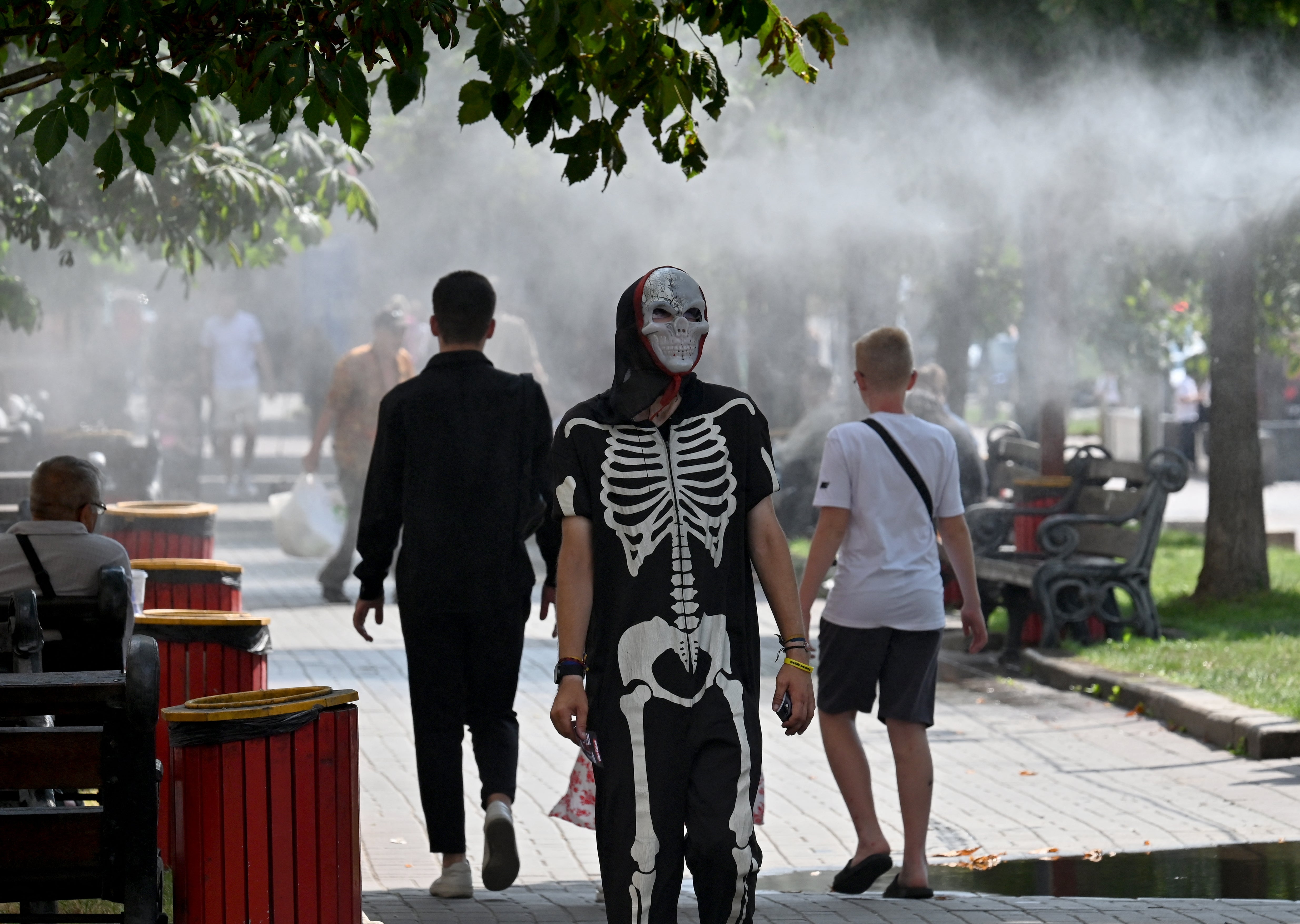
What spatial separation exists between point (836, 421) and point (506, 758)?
10.2 m

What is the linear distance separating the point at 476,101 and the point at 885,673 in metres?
2.01

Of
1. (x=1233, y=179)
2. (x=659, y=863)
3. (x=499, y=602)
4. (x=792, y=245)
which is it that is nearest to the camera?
(x=659, y=863)

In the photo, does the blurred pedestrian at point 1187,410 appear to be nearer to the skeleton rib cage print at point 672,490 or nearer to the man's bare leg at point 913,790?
the man's bare leg at point 913,790

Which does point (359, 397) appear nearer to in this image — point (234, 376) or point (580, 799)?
point (580, 799)

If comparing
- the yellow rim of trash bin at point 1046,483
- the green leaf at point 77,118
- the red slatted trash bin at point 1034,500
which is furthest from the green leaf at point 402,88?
the yellow rim of trash bin at point 1046,483

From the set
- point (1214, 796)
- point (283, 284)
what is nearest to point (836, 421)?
point (1214, 796)

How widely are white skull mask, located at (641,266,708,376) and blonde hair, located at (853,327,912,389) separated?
1.63 m

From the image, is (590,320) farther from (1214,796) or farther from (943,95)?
(1214,796)

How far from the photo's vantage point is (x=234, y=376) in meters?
20.1

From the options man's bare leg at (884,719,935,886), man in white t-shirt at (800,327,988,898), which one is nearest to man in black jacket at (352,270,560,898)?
man in white t-shirt at (800,327,988,898)

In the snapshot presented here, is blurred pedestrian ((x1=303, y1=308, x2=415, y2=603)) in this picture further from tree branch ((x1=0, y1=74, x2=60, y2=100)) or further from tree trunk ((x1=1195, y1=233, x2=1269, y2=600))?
tree branch ((x1=0, y1=74, x2=60, y2=100))

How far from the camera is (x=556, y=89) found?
4559mm

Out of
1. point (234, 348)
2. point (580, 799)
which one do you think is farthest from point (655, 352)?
point (234, 348)

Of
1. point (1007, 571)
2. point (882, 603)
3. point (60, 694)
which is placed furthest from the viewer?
point (1007, 571)
